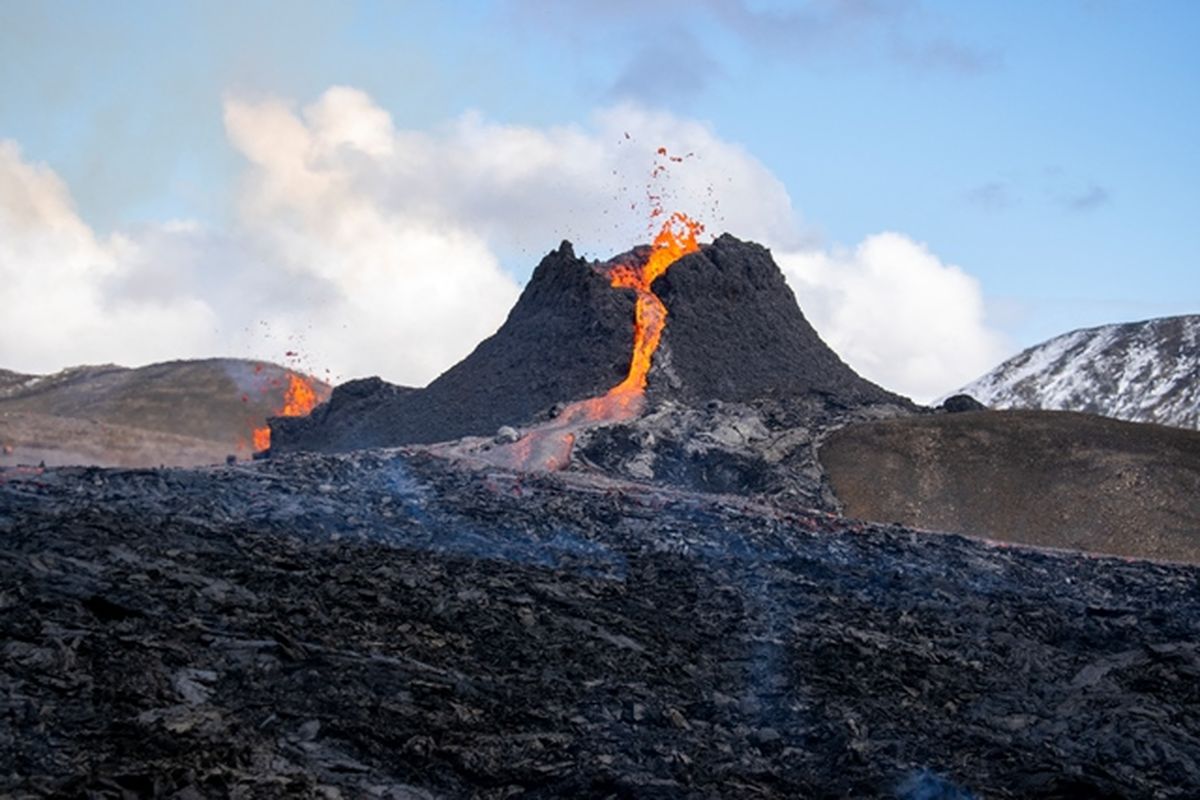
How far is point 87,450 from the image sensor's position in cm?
5497

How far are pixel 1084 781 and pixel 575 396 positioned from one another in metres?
31.0

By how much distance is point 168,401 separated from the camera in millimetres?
86125

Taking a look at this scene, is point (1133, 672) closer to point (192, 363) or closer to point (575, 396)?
point (575, 396)

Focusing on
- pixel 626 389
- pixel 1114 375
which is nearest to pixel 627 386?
pixel 626 389

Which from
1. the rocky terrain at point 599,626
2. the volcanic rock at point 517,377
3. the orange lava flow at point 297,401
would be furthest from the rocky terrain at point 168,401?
the rocky terrain at point 599,626

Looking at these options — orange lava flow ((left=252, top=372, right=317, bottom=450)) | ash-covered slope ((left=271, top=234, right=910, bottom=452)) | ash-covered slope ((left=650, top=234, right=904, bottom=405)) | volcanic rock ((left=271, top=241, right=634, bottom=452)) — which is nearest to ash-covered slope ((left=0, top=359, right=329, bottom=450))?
orange lava flow ((left=252, top=372, right=317, bottom=450))

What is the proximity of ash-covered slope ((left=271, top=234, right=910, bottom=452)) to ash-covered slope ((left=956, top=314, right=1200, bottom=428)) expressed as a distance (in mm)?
50588


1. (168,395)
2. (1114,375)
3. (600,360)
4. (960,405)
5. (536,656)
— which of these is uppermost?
(1114,375)

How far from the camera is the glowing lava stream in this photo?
36406mm

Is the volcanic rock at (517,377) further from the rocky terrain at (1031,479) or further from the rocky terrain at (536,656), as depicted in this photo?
the rocky terrain at (536,656)

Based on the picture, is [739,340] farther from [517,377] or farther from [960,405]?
[960,405]

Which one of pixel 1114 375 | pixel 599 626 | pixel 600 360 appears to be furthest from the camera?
pixel 1114 375

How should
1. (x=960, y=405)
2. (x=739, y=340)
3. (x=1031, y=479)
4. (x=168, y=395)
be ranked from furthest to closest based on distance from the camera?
(x=168, y=395) < (x=960, y=405) < (x=739, y=340) < (x=1031, y=479)

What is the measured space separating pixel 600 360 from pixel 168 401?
168 ft
